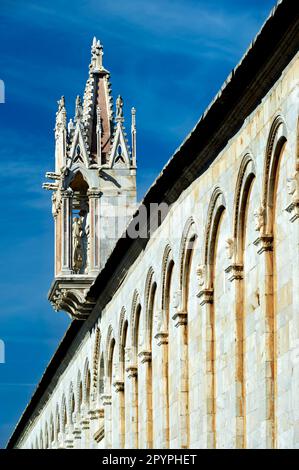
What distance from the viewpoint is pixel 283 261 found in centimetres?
3238

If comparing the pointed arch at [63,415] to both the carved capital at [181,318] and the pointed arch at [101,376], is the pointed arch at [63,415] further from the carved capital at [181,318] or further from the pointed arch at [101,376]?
the carved capital at [181,318]

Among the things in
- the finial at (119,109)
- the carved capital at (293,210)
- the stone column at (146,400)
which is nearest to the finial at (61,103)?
the finial at (119,109)

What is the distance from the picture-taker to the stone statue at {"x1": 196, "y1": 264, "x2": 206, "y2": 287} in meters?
38.5

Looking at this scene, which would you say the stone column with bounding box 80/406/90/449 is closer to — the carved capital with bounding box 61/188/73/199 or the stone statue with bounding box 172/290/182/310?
the carved capital with bounding box 61/188/73/199

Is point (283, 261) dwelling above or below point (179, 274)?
below

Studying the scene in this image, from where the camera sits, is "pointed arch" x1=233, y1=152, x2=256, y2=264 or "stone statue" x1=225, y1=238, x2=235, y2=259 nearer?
"pointed arch" x1=233, y1=152, x2=256, y2=264

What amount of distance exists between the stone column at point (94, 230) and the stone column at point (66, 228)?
57cm

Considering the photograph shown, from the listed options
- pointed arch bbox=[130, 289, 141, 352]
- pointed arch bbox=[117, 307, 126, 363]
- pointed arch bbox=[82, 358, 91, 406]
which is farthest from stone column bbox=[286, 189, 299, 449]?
pointed arch bbox=[82, 358, 91, 406]

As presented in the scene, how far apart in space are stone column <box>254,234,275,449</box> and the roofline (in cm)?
234

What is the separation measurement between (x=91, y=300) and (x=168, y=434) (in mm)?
12459

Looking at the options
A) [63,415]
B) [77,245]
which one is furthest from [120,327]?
[63,415]

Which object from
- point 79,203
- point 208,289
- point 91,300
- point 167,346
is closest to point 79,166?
A: point 79,203

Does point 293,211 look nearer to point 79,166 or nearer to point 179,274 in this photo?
point 179,274

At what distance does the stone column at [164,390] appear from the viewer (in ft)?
144
